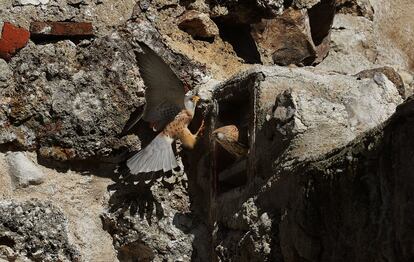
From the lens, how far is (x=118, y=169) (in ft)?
7.07

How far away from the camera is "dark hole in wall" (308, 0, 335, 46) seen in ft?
7.99

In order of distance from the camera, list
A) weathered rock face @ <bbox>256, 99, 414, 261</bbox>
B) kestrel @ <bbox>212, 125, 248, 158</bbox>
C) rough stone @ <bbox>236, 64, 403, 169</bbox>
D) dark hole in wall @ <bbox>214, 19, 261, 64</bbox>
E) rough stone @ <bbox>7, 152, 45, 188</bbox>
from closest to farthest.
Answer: weathered rock face @ <bbox>256, 99, 414, 261</bbox>, rough stone @ <bbox>236, 64, 403, 169</bbox>, kestrel @ <bbox>212, 125, 248, 158</bbox>, rough stone @ <bbox>7, 152, 45, 188</bbox>, dark hole in wall @ <bbox>214, 19, 261, 64</bbox>

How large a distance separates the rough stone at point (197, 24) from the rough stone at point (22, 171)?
0.52m

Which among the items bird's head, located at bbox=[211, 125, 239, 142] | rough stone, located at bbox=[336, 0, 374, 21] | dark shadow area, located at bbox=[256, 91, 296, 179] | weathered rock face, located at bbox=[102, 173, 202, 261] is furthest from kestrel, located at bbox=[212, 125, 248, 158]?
rough stone, located at bbox=[336, 0, 374, 21]

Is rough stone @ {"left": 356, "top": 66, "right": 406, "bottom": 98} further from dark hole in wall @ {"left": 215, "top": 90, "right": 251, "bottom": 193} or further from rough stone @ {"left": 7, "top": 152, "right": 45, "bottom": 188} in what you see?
rough stone @ {"left": 7, "top": 152, "right": 45, "bottom": 188}

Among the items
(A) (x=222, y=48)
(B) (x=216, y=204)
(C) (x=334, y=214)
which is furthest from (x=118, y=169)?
(C) (x=334, y=214)

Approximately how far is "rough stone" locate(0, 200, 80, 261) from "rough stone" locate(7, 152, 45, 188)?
0.05m

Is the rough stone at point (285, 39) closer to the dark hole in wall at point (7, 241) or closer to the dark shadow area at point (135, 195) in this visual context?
the dark shadow area at point (135, 195)

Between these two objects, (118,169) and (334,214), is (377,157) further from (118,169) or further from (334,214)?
(118,169)

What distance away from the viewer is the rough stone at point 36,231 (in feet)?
6.66

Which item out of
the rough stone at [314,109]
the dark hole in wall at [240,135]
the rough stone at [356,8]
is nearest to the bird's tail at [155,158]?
the dark hole in wall at [240,135]

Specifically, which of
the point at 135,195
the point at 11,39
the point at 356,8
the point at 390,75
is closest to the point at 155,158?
the point at 135,195

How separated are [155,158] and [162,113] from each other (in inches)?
6.5

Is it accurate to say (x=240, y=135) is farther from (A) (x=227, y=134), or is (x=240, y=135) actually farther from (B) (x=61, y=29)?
(B) (x=61, y=29)
